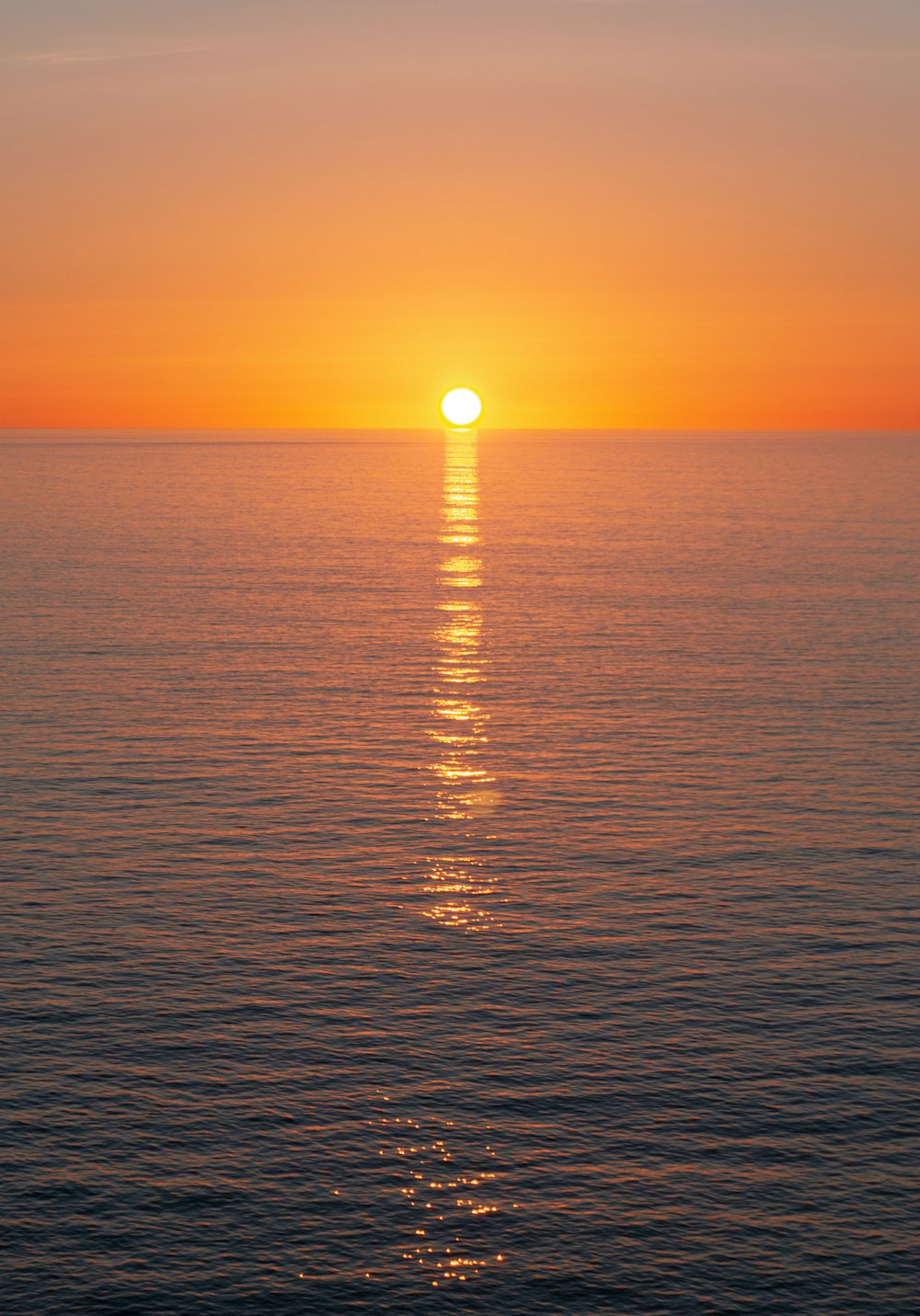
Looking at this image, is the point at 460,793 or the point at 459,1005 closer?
the point at 459,1005

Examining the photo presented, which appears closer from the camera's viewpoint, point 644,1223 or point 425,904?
point 644,1223

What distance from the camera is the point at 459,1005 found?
72.9 m

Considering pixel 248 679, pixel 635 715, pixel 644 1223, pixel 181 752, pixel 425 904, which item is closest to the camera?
pixel 644 1223

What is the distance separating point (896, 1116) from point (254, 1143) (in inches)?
1029

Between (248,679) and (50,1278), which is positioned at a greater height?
(248,679)

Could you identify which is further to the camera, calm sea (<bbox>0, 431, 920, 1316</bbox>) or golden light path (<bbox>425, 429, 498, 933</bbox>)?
golden light path (<bbox>425, 429, 498, 933</bbox>)

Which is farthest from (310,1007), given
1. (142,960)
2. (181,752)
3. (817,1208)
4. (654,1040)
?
(181,752)

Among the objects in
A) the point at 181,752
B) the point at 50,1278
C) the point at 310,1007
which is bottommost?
the point at 50,1278

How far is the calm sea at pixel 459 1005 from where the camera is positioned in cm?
5394

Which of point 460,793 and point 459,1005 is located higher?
point 460,793

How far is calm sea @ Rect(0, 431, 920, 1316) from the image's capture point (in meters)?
53.9

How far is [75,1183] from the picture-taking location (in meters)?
57.4

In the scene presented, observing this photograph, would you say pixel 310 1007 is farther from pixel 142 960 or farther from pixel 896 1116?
pixel 896 1116

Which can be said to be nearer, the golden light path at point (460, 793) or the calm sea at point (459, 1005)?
the calm sea at point (459, 1005)
